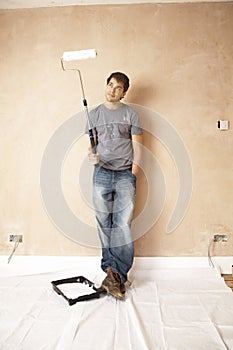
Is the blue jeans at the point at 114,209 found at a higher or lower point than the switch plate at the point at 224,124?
lower

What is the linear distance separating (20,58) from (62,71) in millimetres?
361

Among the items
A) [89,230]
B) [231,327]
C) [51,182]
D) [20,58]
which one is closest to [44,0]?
[20,58]

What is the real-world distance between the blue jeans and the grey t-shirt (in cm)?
7

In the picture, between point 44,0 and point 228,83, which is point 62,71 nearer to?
point 44,0

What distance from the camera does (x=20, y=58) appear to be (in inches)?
111

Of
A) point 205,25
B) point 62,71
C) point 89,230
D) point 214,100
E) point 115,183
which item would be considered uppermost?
point 205,25

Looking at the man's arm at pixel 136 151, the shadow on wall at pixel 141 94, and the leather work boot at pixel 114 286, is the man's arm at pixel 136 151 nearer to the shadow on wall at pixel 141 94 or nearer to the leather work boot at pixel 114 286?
the shadow on wall at pixel 141 94

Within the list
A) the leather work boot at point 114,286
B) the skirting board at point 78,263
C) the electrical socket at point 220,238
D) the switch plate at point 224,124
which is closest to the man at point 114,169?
the leather work boot at point 114,286

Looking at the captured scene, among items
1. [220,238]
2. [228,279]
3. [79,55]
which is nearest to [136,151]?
[79,55]

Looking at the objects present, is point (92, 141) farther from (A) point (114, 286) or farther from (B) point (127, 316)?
(B) point (127, 316)

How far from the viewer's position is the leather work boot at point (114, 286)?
2.20m

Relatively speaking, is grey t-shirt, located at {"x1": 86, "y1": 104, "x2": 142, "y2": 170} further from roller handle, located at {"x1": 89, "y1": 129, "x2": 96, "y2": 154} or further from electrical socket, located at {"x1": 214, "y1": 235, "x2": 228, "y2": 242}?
electrical socket, located at {"x1": 214, "y1": 235, "x2": 228, "y2": 242}

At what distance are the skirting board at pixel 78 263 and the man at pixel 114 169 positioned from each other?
322 mm

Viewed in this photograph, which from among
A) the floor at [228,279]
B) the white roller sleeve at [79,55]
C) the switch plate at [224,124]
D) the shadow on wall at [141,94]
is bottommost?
the floor at [228,279]
